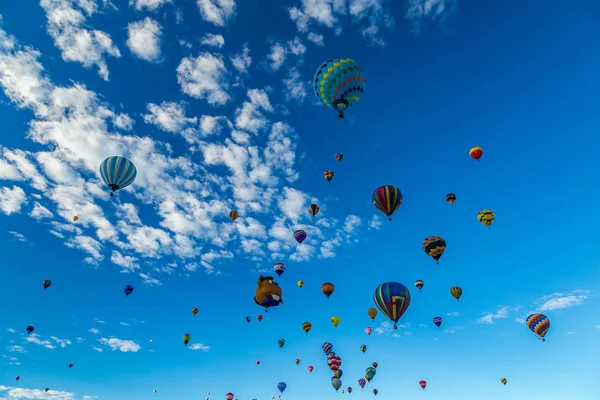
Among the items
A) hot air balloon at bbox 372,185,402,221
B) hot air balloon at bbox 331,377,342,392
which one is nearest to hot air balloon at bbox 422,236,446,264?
hot air balloon at bbox 372,185,402,221

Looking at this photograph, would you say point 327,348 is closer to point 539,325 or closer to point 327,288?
point 327,288

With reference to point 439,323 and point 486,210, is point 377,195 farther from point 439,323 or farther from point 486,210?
point 439,323

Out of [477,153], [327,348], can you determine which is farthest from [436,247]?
[327,348]

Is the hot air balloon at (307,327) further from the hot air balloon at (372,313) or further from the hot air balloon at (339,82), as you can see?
the hot air balloon at (339,82)

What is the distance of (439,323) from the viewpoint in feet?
154

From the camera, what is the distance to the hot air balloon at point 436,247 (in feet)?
111

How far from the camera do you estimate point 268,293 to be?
898 inches

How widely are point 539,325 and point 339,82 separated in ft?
119

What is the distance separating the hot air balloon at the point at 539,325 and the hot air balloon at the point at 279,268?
99.2 feet

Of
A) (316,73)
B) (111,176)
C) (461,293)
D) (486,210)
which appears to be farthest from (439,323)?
(111,176)

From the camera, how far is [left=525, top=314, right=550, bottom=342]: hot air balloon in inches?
1506

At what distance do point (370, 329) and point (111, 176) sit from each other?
4697cm

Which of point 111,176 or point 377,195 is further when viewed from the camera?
point 377,195

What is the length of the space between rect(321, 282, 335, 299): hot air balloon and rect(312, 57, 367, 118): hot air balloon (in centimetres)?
2364
